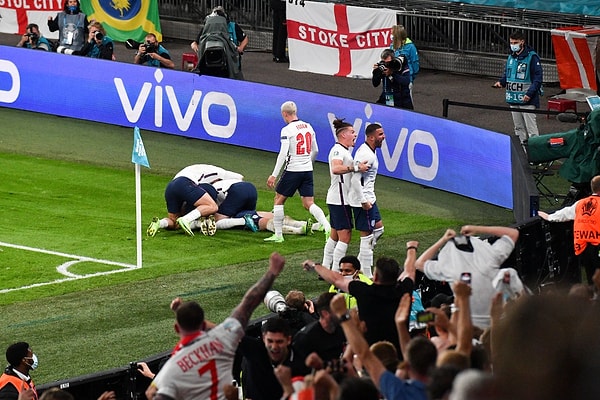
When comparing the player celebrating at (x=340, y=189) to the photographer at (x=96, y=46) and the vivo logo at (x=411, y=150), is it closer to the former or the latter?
the vivo logo at (x=411, y=150)

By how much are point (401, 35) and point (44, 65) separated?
8.10 m

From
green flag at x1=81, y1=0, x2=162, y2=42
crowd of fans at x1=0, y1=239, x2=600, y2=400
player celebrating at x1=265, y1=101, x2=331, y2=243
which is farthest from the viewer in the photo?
green flag at x1=81, y1=0, x2=162, y2=42

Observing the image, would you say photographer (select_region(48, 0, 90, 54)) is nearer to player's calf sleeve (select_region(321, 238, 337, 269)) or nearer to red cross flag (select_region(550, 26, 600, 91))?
red cross flag (select_region(550, 26, 600, 91))

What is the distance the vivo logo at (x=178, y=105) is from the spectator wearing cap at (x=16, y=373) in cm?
1324

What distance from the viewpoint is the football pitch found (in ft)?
46.1

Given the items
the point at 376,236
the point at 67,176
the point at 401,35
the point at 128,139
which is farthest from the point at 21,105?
the point at 376,236

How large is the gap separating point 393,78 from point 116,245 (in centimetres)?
662

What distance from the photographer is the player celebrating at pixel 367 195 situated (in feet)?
49.7

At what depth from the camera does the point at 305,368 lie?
28.0ft

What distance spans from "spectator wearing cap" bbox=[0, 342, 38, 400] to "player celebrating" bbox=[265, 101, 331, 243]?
6517 mm

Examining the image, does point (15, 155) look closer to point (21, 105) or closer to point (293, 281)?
point (21, 105)

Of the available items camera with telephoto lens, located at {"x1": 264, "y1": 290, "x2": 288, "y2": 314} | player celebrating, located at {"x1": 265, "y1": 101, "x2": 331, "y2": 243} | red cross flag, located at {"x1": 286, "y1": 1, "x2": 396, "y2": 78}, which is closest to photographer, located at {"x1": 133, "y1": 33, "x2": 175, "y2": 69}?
red cross flag, located at {"x1": 286, "y1": 1, "x2": 396, "y2": 78}

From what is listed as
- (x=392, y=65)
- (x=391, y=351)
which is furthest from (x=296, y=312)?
(x=392, y=65)

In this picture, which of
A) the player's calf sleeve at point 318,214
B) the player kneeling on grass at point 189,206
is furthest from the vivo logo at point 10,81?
the player's calf sleeve at point 318,214
